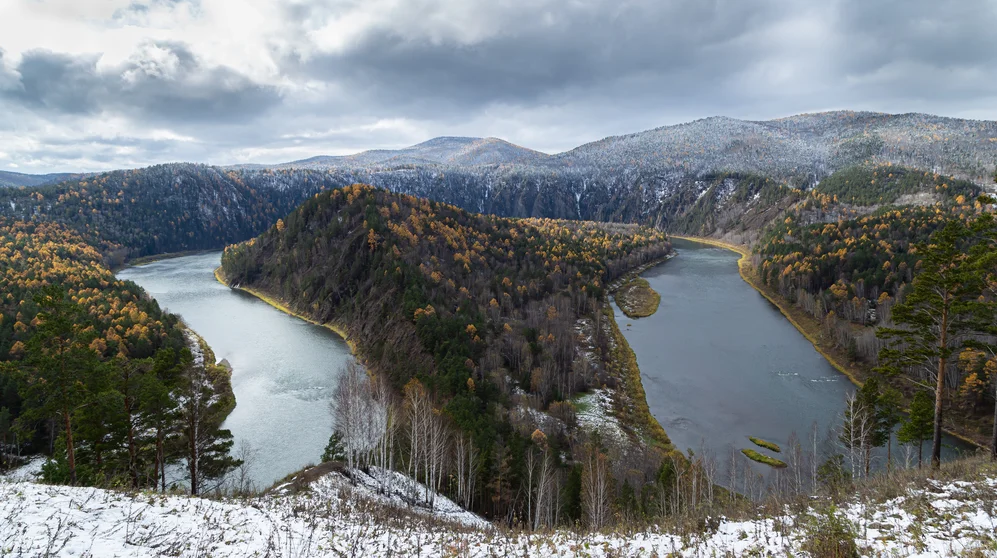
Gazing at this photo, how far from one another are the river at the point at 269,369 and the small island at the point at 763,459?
3689 cm

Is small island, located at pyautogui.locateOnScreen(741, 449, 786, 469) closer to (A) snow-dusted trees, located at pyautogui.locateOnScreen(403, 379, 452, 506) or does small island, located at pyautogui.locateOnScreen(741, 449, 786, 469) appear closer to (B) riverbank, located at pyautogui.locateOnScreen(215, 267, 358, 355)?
(A) snow-dusted trees, located at pyautogui.locateOnScreen(403, 379, 452, 506)

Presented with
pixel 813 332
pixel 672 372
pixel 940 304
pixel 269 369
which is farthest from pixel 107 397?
pixel 813 332

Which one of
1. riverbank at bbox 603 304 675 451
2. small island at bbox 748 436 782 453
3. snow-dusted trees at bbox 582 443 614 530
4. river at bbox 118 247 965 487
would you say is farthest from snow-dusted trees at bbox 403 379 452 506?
small island at bbox 748 436 782 453

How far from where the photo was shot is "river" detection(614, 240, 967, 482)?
Answer: 45406 millimetres

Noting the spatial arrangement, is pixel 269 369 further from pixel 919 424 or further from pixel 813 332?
pixel 813 332

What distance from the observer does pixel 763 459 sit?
40094 mm

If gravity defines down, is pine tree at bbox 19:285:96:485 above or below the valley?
above

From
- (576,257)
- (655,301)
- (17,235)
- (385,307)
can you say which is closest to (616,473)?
(385,307)

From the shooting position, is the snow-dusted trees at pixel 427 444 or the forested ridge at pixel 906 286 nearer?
the forested ridge at pixel 906 286

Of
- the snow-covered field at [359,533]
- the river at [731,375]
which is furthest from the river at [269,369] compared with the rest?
the river at [731,375]

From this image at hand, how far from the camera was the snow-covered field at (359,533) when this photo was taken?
8750 millimetres

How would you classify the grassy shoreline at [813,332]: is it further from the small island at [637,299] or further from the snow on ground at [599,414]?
the snow on ground at [599,414]

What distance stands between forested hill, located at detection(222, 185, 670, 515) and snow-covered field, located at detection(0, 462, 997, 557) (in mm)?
19203

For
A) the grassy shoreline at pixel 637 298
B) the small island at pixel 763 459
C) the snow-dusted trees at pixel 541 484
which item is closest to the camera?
the snow-dusted trees at pixel 541 484
